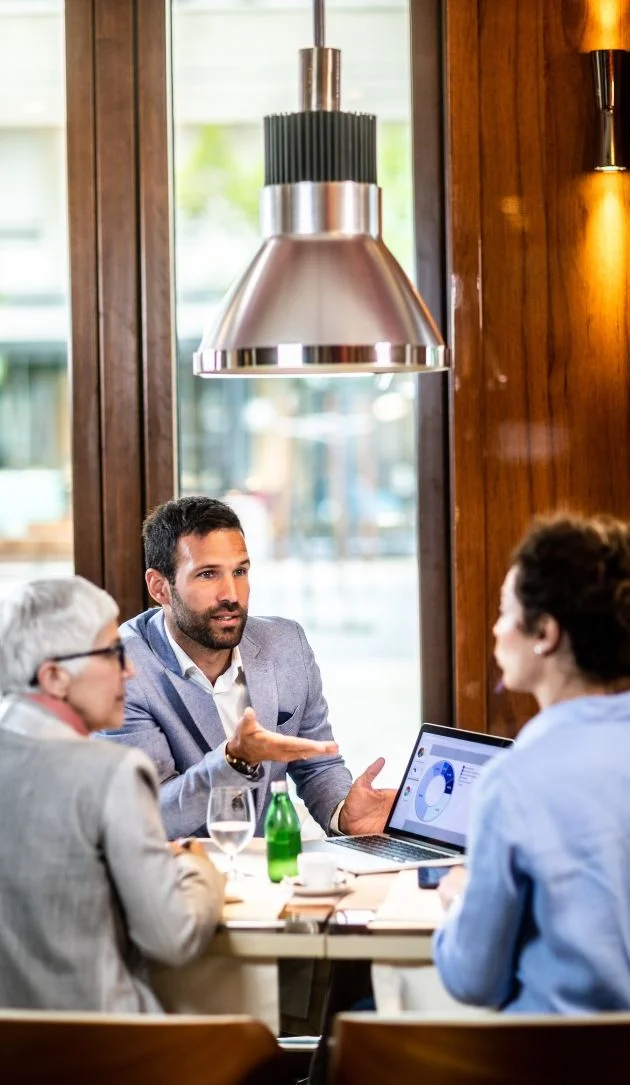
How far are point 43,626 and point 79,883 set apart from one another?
41cm

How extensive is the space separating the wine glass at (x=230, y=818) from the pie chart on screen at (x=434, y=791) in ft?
1.38

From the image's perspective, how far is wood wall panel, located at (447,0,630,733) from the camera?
3439 millimetres

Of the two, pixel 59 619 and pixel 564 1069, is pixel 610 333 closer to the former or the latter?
pixel 59 619

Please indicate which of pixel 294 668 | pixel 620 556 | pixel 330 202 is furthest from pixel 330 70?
pixel 294 668

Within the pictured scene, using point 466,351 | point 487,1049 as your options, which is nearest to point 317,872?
point 487,1049

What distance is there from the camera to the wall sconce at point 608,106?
3340mm

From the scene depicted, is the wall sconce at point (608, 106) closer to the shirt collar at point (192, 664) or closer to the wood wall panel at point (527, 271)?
the wood wall panel at point (527, 271)

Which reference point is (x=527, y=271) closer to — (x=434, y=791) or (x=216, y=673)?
(x=216, y=673)

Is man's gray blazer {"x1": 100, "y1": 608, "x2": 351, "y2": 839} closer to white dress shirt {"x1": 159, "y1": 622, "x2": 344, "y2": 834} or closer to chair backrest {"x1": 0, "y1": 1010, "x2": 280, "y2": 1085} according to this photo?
white dress shirt {"x1": 159, "y1": 622, "x2": 344, "y2": 834}

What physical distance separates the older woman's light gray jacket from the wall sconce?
6.84ft

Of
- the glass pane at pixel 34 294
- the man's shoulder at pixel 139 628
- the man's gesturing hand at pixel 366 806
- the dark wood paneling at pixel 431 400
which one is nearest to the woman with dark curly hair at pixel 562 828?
the man's gesturing hand at pixel 366 806

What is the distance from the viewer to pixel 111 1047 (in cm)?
167

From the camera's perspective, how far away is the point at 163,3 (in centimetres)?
358

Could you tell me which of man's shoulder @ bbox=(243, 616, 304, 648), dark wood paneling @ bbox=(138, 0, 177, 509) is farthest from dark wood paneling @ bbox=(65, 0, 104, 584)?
man's shoulder @ bbox=(243, 616, 304, 648)
